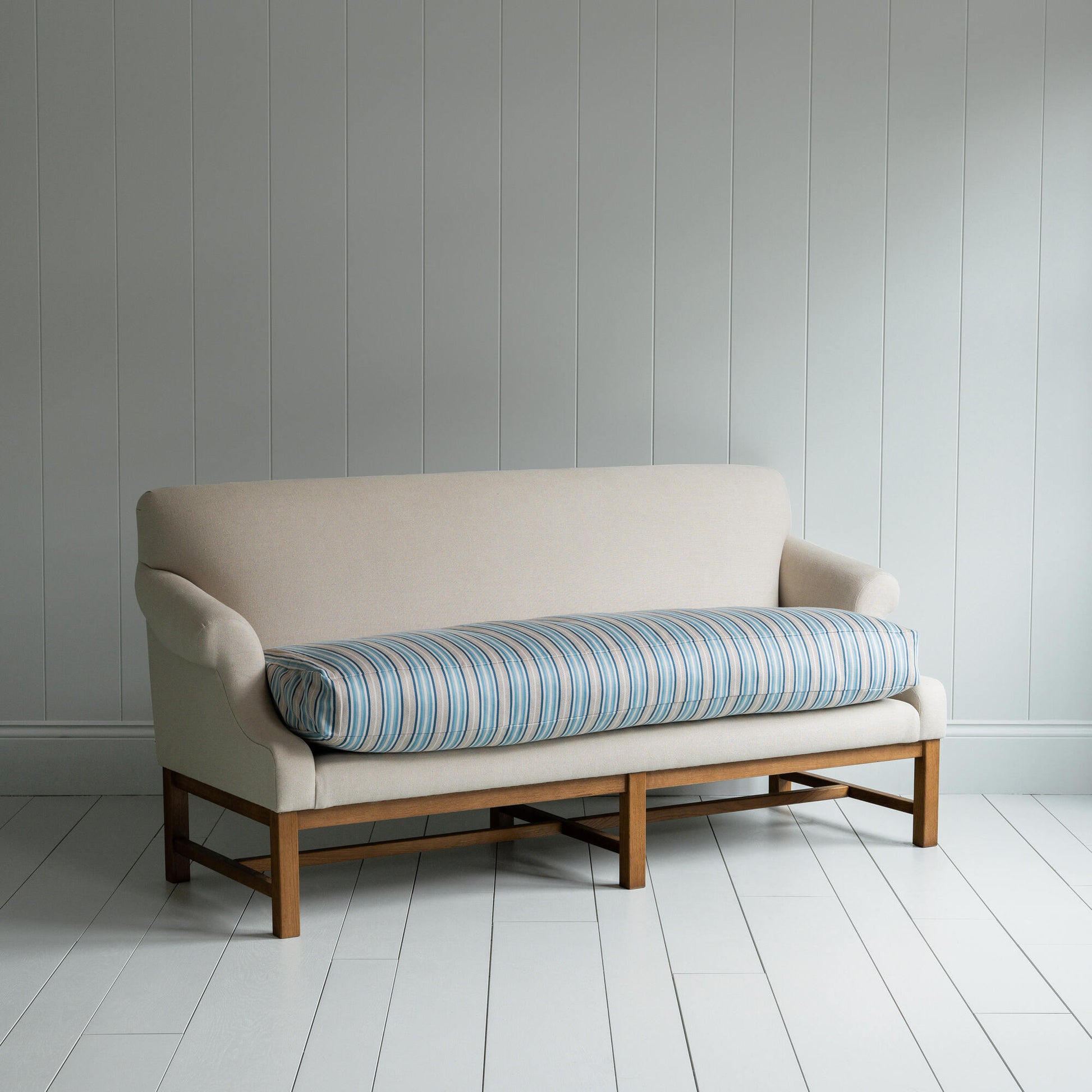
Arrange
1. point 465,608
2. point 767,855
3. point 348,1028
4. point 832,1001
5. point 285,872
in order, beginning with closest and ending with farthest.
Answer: point 348,1028
point 832,1001
point 285,872
point 767,855
point 465,608

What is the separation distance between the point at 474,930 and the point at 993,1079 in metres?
1.01

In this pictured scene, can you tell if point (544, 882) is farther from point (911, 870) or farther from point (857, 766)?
point (857, 766)

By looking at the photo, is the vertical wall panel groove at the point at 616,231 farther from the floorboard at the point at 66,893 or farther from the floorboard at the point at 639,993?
the floorboard at the point at 66,893

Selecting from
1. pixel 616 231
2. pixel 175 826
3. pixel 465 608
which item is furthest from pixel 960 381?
pixel 175 826

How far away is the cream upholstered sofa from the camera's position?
251cm

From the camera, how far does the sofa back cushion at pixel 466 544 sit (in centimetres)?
288

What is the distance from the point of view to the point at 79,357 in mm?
3568

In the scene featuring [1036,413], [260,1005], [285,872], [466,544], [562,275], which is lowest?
[260,1005]

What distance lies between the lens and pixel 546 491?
3.24 meters

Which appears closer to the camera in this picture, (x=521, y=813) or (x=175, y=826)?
(x=175, y=826)

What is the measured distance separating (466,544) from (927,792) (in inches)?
49.7

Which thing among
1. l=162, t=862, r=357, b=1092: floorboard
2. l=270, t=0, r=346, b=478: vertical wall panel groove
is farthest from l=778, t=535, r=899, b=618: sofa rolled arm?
l=162, t=862, r=357, b=1092: floorboard

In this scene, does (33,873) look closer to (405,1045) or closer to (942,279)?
(405,1045)

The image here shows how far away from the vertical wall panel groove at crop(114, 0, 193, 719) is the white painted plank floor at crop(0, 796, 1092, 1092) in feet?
3.23
